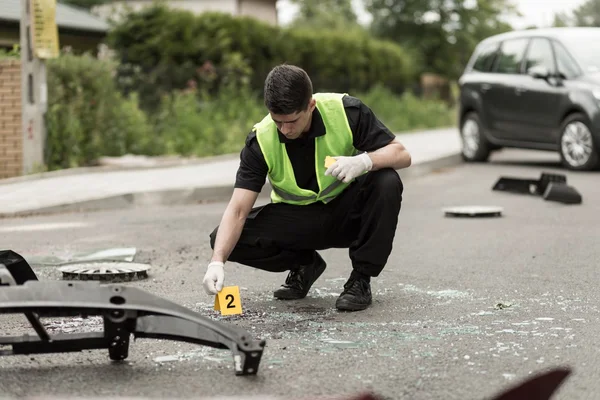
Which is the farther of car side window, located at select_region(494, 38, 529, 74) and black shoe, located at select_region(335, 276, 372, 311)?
car side window, located at select_region(494, 38, 529, 74)

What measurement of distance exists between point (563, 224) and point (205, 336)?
5669 mm

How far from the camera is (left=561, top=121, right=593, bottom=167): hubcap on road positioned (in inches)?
559

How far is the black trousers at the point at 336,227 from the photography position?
588 centimetres

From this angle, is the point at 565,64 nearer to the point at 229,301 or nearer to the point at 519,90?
the point at 519,90

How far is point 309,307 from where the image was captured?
5961mm

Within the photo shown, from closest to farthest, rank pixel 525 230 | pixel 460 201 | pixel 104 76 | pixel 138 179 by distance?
1. pixel 525 230
2. pixel 460 201
3. pixel 138 179
4. pixel 104 76

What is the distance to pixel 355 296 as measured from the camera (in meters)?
5.89

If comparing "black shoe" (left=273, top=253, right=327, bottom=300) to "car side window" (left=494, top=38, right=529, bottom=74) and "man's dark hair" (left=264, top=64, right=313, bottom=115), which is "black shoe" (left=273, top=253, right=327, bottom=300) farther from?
"car side window" (left=494, top=38, right=529, bottom=74)

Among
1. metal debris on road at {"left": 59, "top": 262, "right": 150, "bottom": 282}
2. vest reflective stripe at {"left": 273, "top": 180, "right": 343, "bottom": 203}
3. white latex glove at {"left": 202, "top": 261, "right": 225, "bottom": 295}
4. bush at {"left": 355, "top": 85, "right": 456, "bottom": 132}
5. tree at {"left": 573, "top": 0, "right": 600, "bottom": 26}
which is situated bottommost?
bush at {"left": 355, "top": 85, "right": 456, "bottom": 132}

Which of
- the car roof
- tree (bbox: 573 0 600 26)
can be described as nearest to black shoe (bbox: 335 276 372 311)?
the car roof

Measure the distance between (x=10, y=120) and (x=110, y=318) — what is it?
9.58 meters

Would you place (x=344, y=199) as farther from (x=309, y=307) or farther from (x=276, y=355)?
(x=276, y=355)

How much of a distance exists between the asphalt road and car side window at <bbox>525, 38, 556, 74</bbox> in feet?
17.2

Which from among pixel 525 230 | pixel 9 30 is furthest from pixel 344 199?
pixel 9 30
